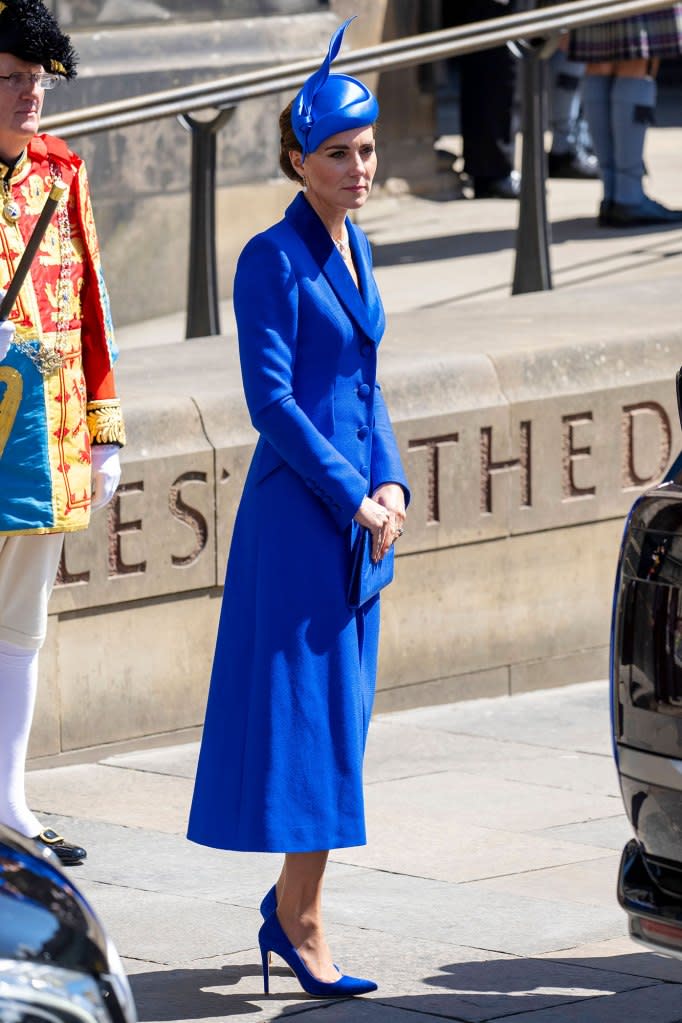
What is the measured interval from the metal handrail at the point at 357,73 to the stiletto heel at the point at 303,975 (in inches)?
141

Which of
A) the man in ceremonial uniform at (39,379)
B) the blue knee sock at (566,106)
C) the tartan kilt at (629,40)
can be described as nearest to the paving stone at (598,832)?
the man in ceremonial uniform at (39,379)

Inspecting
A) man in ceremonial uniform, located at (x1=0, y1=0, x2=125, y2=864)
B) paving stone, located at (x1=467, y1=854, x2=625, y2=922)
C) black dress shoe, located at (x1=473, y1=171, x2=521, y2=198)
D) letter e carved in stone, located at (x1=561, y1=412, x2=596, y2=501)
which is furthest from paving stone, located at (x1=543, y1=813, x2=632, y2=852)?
black dress shoe, located at (x1=473, y1=171, x2=521, y2=198)

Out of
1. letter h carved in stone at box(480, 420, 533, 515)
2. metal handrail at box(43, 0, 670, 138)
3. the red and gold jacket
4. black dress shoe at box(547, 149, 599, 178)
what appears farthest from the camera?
black dress shoe at box(547, 149, 599, 178)

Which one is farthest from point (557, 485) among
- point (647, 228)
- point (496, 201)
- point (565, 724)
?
point (496, 201)

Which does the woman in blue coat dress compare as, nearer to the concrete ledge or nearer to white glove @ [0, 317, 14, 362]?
white glove @ [0, 317, 14, 362]

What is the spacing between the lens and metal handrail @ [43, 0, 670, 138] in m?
7.86

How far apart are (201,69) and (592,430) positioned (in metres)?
3.29

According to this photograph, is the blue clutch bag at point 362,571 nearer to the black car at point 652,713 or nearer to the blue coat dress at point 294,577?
the blue coat dress at point 294,577

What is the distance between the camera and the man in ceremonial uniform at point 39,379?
17.7 ft

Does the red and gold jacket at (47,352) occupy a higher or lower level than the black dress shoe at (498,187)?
lower

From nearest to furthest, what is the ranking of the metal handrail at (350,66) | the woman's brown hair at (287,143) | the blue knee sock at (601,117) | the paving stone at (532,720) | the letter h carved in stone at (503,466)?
the woman's brown hair at (287,143)
the paving stone at (532,720)
the letter h carved in stone at (503,466)
the metal handrail at (350,66)
the blue knee sock at (601,117)

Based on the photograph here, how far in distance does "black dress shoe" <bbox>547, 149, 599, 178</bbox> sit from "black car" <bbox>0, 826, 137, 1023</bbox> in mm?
10363

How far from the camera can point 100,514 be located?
6.57m

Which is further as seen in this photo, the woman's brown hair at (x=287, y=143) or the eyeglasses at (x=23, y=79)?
the eyeglasses at (x=23, y=79)
